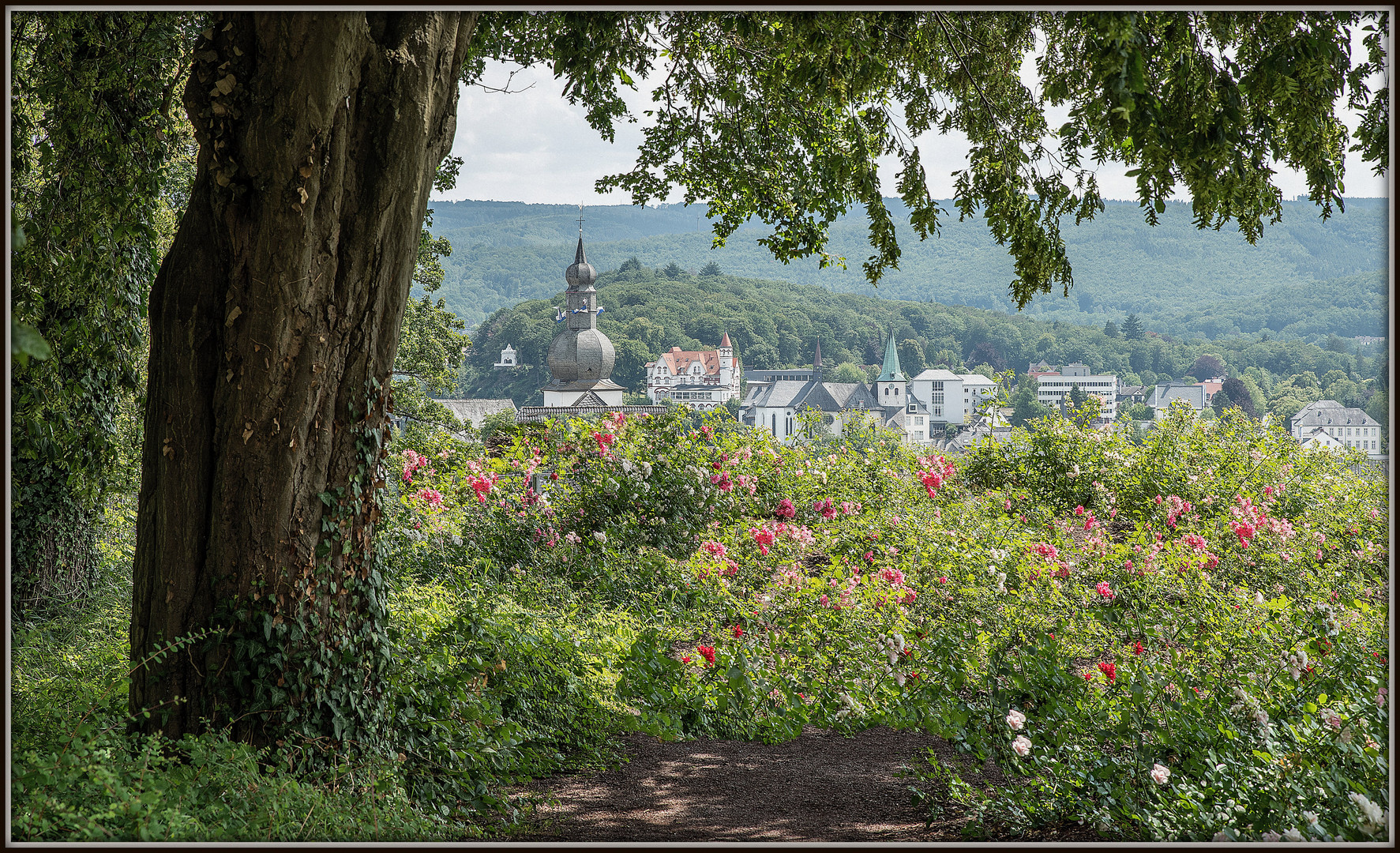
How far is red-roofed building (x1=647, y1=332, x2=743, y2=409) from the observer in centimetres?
2966

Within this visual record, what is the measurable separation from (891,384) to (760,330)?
27.6 ft

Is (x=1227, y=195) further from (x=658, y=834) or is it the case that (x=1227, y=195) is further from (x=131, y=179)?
(x=131, y=179)

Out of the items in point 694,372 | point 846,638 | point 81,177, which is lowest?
point 846,638

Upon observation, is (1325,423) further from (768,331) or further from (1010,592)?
(768,331)

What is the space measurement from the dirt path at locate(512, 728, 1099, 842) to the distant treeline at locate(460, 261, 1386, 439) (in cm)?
2076

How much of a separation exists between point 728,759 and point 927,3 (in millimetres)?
2814

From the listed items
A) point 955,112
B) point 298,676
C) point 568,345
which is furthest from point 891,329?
point 298,676

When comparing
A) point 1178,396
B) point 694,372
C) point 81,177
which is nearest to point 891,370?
point 694,372

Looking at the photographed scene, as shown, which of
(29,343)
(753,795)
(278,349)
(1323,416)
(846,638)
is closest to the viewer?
(29,343)

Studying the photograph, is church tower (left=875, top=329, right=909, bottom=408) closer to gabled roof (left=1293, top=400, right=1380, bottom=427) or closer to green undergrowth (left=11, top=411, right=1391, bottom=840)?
gabled roof (left=1293, top=400, right=1380, bottom=427)

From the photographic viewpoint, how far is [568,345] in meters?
39.1

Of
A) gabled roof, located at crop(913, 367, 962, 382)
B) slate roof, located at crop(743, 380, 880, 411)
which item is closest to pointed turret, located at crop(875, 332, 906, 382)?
slate roof, located at crop(743, 380, 880, 411)

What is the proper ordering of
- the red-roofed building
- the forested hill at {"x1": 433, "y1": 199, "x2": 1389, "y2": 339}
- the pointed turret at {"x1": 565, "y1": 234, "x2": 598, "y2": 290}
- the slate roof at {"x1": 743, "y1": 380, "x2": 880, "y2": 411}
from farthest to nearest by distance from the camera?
the pointed turret at {"x1": 565, "y1": 234, "x2": 598, "y2": 290}, the red-roofed building, the slate roof at {"x1": 743, "y1": 380, "x2": 880, "y2": 411}, the forested hill at {"x1": 433, "y1": 199, "x2": 1389, "y2": 339}

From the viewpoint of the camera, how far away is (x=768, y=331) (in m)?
37.4
